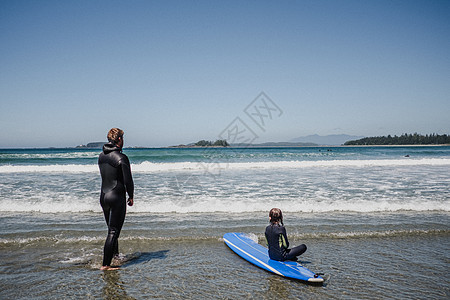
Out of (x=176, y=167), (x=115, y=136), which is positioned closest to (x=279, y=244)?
(x=115, y=136)

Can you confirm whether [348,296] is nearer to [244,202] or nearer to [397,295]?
[397,295]

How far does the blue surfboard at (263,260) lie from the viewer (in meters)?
3.95

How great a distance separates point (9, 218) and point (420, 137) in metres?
130

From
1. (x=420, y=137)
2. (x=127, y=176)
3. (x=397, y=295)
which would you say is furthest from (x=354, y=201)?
(x=420, y=137)

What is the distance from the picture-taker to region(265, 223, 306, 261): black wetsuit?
439cm

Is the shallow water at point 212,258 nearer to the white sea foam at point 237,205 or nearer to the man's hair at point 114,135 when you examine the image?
the white sea foam at point 237,205

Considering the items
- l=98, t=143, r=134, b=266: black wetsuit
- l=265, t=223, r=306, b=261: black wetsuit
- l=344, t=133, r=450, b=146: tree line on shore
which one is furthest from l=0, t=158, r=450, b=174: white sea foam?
l=344, t=133, r=450, b=146: tree line on shore

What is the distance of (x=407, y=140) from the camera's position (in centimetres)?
11394

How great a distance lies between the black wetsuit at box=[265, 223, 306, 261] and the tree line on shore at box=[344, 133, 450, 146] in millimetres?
123156

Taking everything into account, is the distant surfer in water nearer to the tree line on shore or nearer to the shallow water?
the shallow water

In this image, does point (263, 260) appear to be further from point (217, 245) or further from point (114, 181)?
point (114, 181)

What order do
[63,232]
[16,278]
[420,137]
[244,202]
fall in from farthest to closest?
[420,137] < [244,202] < [63,232] < [16,278]

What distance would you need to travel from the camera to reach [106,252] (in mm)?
4277

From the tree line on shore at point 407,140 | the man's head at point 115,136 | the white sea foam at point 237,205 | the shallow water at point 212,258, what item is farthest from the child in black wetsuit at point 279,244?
the tree line on shore at point 407,140
